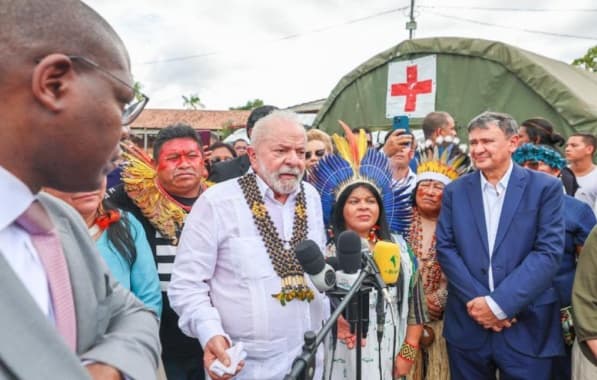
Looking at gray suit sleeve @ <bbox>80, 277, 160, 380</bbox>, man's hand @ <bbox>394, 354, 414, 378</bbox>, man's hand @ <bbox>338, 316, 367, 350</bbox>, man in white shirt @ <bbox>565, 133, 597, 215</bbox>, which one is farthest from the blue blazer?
man in white shirt @ <bbox>565, 133, 597, 215</bbox>

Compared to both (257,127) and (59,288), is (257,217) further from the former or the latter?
(59,288)

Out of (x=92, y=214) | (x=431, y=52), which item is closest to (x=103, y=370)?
(x=92, y=214)

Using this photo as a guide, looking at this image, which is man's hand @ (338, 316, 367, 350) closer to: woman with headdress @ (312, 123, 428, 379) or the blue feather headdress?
woman with headdress @ (312, 123, 428, 379)

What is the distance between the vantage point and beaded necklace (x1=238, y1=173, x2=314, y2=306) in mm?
2422

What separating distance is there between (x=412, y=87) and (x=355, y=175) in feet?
20.8

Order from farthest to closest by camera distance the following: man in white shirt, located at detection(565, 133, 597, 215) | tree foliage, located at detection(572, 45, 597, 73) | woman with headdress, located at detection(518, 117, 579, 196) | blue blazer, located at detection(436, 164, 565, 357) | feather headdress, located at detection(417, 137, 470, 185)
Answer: tree foliage, located at detection(572, 45, 597, 73) → man in white shirt, located at detection(565, 133, 597, 215) → woman with headdress, located at detection(518, 117, 579, 196) → feather headdress, located at detection(417, 137, 470, 185) → blue blazer, located at detection(436, 164, 565, 357)

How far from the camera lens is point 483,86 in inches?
310

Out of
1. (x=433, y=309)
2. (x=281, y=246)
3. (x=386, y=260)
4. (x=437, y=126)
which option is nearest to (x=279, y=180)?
(x=281, y=246)

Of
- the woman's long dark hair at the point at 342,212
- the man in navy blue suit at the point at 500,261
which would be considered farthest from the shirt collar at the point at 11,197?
the man in navy blue suit at the point at 500,261

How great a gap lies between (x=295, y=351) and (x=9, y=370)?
1.81m

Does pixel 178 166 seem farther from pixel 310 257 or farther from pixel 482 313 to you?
pixel 482 313

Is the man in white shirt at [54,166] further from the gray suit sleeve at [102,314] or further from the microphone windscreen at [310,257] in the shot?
the microphone windscreen at [310,257]

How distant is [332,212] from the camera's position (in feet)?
10.4

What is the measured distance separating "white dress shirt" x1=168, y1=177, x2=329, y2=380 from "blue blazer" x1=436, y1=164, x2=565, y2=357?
127cm
